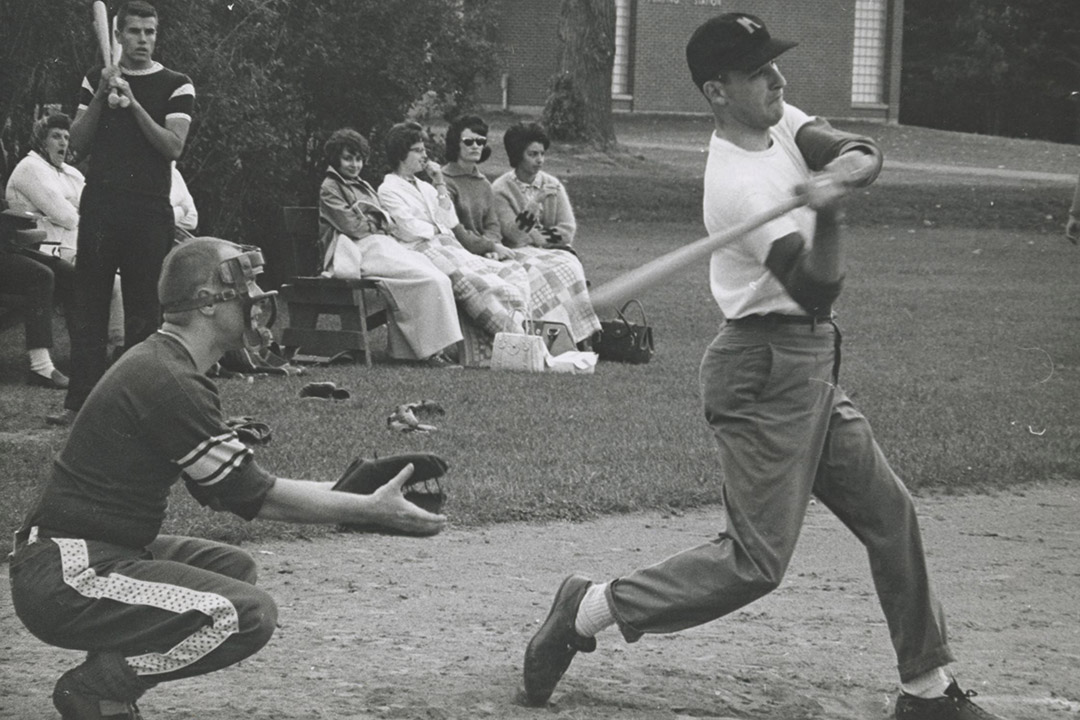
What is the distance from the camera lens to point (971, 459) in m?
8.57

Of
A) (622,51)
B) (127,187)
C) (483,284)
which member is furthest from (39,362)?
(622,51)

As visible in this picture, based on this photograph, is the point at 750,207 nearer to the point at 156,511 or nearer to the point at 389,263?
the point at 156,511

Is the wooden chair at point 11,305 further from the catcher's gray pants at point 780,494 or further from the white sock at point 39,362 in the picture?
the catcher's gray pants at point 780,494

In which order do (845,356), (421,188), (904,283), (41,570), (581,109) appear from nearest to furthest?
(41,570) → (421,188) → (845,356) → (904,283) → (581,109)

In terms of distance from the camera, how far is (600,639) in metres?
5.24

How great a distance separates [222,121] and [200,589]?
10.2 metres


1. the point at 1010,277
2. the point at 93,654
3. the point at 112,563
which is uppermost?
the point at 112,563

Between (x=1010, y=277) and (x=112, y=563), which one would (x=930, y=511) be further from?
(x=1010, y=277)

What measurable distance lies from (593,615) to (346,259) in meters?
→ 7.76

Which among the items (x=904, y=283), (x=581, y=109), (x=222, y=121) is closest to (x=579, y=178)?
(x=581, y=109)

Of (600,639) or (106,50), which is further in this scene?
(106,50)

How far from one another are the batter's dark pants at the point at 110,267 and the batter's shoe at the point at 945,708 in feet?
18.1

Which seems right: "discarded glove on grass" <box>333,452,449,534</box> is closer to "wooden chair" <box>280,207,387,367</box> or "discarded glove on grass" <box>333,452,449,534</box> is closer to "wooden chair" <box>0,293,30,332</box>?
"wooden chair" <box>0,293,30,332</box>

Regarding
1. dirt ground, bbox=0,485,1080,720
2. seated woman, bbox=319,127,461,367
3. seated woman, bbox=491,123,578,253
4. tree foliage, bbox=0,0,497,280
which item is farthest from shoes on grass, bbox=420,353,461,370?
dirt ground, bbox=0,485,1080,720
